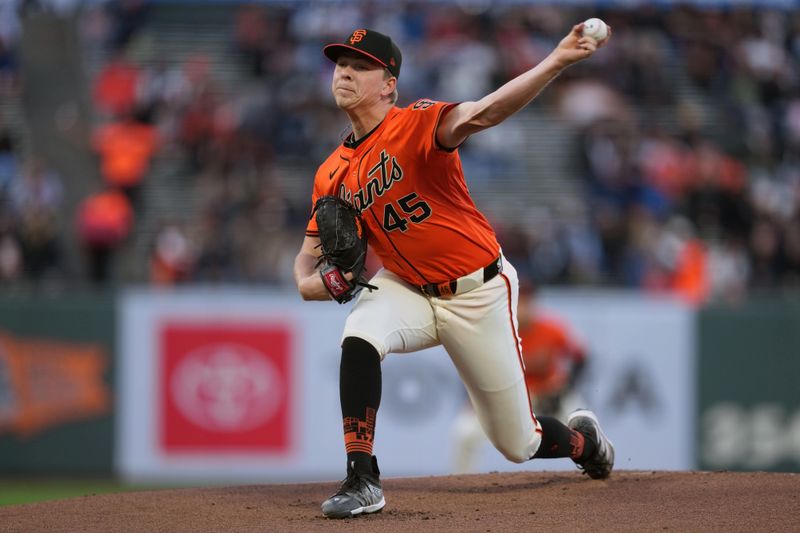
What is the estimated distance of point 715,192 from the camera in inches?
508

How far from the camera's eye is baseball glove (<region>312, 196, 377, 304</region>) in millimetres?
4773

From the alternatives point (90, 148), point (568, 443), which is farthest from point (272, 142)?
point (568, 443)

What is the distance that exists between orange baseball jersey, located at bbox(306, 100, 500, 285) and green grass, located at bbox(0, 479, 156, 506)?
5.43 m

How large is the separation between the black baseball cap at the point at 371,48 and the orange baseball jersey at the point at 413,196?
20cm

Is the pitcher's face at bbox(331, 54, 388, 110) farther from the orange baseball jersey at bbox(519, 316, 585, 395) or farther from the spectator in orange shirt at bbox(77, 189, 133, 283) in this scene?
the spectator in orange shirt at bbox(77, 189, 133, 283)

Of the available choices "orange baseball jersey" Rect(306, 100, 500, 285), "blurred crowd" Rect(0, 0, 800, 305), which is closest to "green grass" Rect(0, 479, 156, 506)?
"blurred crowd" Rect(0, 0, 800, 305)

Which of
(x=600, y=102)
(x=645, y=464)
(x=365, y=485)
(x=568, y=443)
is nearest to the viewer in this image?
(x=365, y=485)

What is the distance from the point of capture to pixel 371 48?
15.7 feet

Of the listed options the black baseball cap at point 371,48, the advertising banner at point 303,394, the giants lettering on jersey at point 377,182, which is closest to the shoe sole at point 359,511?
the giants lettering on jersey at point 377,182

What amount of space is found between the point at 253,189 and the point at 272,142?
928 mm

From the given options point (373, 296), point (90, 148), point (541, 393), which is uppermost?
point (90, 148)

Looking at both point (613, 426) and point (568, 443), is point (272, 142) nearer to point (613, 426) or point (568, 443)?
point (613, 426)

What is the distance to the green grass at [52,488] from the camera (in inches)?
380

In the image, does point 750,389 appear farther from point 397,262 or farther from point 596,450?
point 397,262
